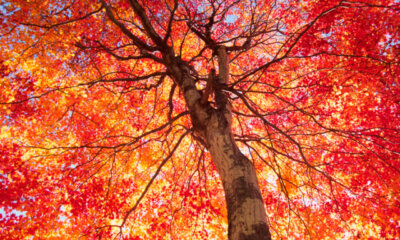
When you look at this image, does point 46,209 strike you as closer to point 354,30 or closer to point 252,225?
point 252,225

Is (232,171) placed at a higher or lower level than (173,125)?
lower

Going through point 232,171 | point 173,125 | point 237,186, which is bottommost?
point 237,186

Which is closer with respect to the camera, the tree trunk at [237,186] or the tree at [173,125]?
the tree trunk at [237,186]

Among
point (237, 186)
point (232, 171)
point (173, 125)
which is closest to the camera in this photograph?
point (237, 186)

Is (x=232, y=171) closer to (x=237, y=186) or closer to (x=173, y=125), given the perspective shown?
(x=237, y=186)

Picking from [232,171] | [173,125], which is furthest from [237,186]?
[173,125]

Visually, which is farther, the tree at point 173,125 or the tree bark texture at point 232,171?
the tree at point 173,125

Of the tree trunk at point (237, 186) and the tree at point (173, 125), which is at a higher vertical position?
the tree at point (173, 125)

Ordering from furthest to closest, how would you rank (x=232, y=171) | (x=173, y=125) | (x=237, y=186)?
(x=173, y=125), (x=232, y=171), (x=237, y=186)

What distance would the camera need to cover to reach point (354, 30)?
6051 millimetres

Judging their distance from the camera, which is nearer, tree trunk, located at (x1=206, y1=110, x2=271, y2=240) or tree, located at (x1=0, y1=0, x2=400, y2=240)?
tree trunk, located at (x1=206, y1=110, x2=271, y2=240)

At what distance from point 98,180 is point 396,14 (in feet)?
29.3

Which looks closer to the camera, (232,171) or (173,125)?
(232,171)

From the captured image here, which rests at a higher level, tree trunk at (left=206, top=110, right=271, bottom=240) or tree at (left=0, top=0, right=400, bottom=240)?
tree at (left=0, top=0, right=400, bottom=240)
